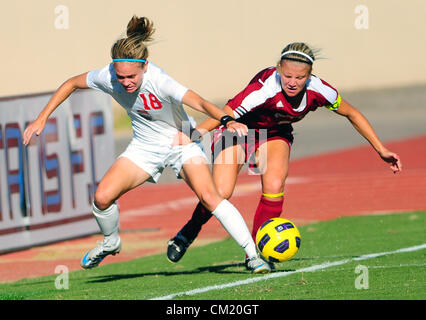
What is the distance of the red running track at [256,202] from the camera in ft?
40.6

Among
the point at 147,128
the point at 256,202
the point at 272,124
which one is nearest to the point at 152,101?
the point at 147,128

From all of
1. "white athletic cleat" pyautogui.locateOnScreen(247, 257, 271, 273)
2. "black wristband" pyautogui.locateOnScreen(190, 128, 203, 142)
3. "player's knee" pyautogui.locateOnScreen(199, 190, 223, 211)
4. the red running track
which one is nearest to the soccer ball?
"white athletic cleat" pyautogui.locateOnScreen(247, 257, 271, 273)

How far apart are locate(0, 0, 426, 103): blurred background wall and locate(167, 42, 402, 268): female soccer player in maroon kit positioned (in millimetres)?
20301

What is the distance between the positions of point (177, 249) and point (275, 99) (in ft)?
5.91

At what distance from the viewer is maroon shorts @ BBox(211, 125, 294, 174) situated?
8.90 metres

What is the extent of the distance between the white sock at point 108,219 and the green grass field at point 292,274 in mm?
509

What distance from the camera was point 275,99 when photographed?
8.37 meters

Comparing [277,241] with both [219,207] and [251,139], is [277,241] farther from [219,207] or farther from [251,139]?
[251,139]

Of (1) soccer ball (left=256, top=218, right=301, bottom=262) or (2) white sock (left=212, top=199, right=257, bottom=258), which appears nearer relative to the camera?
(2) white sock (left=212, top=199, right=257, bottom=258)

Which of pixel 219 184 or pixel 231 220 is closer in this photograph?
pixel 231 220

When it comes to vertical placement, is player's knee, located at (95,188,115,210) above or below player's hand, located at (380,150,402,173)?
below

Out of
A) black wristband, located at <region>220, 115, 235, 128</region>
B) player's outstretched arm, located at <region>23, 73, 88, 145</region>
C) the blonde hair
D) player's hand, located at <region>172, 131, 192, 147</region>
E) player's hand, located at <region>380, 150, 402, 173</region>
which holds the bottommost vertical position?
player's hand, located at <region>380, 150, 402, 173</region>

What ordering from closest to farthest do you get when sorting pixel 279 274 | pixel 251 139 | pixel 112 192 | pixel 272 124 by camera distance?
pixel 112 192 < pixel 279 274 < pixel 272 124 < pixel 251 139

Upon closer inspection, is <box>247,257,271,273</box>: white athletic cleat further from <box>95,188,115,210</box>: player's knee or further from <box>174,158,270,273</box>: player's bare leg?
<box>95,188,115,210</box>: player's knee
